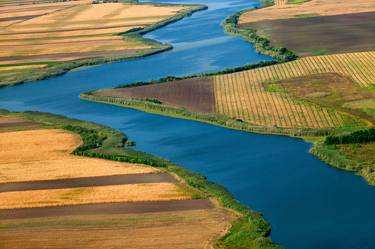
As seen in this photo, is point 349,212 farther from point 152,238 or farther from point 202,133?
point 202,133

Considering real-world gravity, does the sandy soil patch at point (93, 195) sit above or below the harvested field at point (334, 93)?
below

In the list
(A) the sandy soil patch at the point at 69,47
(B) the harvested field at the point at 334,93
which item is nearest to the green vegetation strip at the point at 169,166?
(B) the harvested field at the point at 334,93

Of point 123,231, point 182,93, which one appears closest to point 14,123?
point 182,93

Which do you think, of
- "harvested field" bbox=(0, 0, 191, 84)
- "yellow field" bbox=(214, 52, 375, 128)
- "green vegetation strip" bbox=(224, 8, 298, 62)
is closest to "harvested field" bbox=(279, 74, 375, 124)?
"yellow field" bbox=(214, 52, 375, 128)

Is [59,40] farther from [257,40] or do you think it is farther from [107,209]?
[107,209]

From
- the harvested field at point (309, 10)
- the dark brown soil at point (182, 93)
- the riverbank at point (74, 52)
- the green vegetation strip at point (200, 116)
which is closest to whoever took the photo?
the green vegetation strip at point (200, 116)

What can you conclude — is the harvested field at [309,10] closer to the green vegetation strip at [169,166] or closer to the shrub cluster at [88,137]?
the green vegetation strip at [169,166]

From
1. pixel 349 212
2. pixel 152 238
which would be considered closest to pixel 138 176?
pixel 152 238
